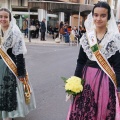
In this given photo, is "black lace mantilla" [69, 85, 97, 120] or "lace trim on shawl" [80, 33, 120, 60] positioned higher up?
"lace trim on shawl" [80, 33, 120, 60]

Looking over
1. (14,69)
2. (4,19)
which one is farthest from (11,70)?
(4,19)

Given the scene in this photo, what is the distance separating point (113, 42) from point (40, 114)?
2.22 m

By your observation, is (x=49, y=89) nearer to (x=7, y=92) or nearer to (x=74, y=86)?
(x=7, y=92)

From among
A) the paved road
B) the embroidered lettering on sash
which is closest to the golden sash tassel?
the paved road

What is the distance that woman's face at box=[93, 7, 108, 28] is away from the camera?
2.52m

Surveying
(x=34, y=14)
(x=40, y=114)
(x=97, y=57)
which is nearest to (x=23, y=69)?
(x=40, y=114)

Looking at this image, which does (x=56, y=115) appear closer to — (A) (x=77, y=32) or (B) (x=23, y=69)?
(B) (x=23, y=69)

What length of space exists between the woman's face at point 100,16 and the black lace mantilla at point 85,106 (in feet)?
1.92

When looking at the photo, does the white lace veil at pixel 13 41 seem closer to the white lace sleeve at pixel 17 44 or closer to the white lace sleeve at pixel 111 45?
the white lace sleeve at pixel 17 44

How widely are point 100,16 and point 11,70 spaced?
1547mm

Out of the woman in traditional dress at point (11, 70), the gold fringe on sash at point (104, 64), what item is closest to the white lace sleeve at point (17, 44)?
the woman in traditional dress at point (11, 70)

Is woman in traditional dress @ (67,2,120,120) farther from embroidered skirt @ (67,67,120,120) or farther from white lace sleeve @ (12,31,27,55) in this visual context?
white lace sleeve @ (12,31,27,55)

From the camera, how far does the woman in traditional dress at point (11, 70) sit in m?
3.55

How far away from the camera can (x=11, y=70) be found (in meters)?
3.61
